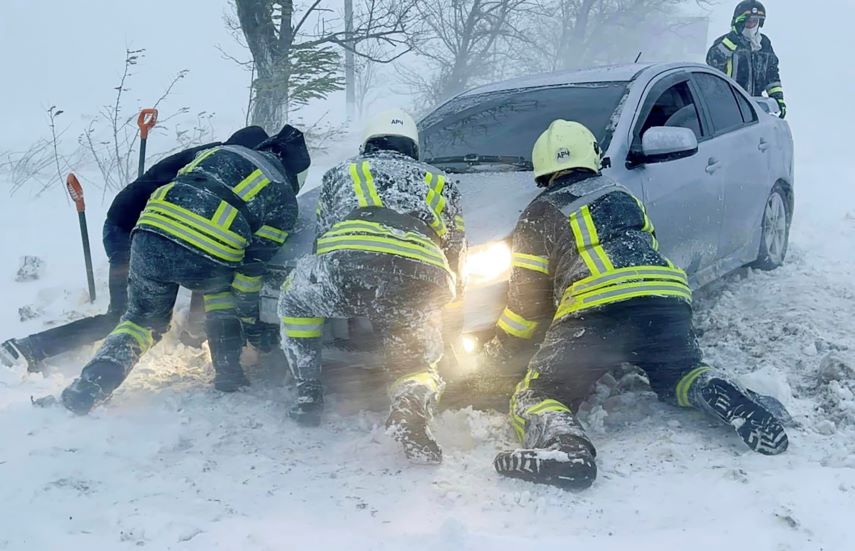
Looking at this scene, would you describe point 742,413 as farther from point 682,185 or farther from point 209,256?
point 209,256

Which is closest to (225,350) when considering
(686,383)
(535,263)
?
(535,263)

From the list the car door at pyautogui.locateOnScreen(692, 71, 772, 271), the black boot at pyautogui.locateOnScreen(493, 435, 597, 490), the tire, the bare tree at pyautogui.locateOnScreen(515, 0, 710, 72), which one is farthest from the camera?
the bare tree at pyautogui.locateOnScreen(515, 0, 710, 72)

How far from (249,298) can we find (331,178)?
834mm

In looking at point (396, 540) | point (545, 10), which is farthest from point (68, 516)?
point (545, 10)

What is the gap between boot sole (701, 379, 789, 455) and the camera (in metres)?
3.00

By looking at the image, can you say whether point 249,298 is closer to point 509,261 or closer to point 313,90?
point 509,261

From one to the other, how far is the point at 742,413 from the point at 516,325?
103cm

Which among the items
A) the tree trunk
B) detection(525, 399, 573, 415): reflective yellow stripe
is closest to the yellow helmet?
detection(525, 399, 573, 415): reflective yellow stripe

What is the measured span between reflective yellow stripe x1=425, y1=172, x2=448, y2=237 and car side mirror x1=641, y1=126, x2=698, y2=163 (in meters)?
1.33

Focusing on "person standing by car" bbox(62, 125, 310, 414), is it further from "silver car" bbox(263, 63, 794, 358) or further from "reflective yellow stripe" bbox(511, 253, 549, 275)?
"reflective yellow stripe" bbox(511, 253, 549, 275)

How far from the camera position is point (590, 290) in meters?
3.28

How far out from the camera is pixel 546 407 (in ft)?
10.5

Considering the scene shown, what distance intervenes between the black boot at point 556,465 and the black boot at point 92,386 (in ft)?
6.58

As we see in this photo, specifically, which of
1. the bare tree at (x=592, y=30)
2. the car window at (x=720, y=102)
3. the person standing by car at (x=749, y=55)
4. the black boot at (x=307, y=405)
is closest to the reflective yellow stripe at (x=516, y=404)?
the black boot at (x=307, y=405)
